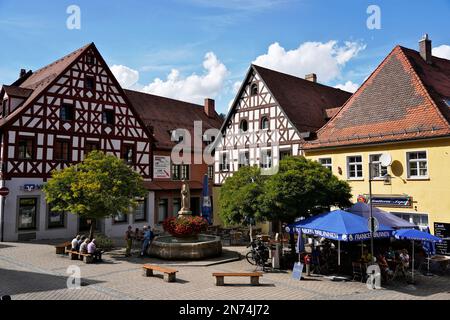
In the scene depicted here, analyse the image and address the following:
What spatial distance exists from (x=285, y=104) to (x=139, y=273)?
1591 centimetres

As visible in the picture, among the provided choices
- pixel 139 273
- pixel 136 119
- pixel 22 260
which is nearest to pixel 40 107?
pixel 136 119

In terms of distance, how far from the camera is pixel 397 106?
21.2 m

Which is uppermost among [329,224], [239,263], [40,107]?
[40,107]

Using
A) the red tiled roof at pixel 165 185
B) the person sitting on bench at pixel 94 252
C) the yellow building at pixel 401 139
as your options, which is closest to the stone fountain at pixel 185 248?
the person sitting on bench at pixel 94 252

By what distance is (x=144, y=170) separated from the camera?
98.3ft

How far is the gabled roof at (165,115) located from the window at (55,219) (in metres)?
9.20

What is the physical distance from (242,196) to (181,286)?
4.99 m

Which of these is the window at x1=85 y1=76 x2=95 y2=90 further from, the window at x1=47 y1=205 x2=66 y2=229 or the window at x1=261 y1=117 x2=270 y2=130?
the window at x1=261 y1=117 x2=270 y2=130

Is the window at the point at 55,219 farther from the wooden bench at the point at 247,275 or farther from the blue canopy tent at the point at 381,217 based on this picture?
the blue canopy tent at the point at 381,217

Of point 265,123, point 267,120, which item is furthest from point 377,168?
point 265,123

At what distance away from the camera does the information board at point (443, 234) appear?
17656 mm

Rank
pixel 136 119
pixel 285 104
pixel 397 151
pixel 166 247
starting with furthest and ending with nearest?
pixel 136 119
pixel 285 104
pixel 397 151
pixel 166 247

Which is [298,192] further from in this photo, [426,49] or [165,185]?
[165,185]
